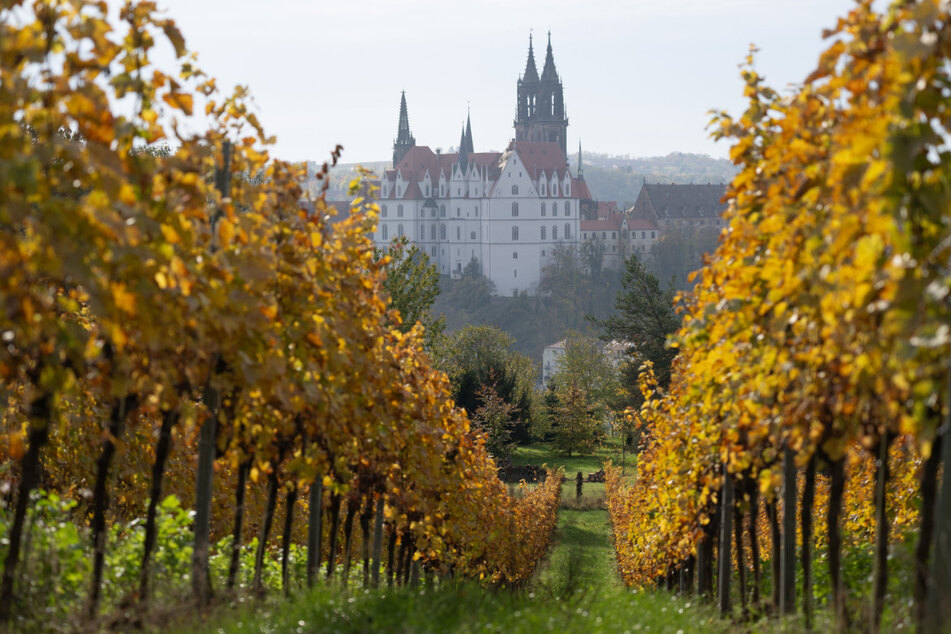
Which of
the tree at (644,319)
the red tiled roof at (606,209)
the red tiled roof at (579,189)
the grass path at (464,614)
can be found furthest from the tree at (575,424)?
the red tiled roof at (606,209)

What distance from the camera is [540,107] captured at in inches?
5856

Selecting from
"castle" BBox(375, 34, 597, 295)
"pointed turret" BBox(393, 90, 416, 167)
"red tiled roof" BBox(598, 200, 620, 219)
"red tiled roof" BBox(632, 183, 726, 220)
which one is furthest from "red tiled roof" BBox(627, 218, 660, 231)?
"pointed turret" BBox(393, 90, 416, 167)

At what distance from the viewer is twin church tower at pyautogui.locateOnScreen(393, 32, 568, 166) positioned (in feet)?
482

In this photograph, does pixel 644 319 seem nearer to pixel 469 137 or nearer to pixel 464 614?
pixel 464 614

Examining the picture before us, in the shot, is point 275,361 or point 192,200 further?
point 275,361

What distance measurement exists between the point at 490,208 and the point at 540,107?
3247 cm

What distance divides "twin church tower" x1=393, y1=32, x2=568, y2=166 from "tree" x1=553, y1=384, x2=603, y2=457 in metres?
94.5

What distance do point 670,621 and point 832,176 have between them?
3.91 meters

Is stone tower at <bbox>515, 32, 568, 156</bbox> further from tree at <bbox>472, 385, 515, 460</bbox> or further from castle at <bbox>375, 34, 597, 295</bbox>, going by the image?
tree at <bbox>472, 385, 515, 460</bbox>

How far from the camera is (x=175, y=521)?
25.7 feet

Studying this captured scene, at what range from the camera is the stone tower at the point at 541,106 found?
147000 millimetres

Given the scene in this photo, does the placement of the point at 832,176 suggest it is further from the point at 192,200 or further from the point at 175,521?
the point at 175,521

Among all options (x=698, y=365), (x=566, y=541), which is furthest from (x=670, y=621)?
(x=566, y=541)

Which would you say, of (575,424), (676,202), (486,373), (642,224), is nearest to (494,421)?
(486,373)
